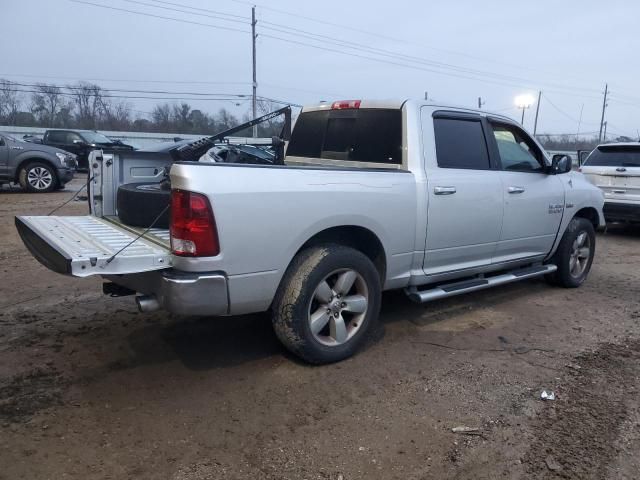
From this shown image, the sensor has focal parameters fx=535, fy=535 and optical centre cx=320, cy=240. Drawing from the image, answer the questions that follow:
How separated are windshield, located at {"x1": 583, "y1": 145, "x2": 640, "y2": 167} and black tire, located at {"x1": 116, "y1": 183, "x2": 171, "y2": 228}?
353 inches

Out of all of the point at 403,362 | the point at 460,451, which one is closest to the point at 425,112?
the point at 403,362

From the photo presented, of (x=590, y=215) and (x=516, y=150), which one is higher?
Answer: (x=516, y=150)

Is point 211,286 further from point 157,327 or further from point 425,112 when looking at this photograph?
point 425,112

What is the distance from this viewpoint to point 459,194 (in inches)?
173

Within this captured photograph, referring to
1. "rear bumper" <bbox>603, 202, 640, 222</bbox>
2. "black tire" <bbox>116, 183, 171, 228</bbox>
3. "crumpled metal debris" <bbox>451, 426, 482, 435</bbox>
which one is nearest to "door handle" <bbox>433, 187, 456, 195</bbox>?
"crumpled metal debris" <bbox>451, 426, 482, 435</bbox>

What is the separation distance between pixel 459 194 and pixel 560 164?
64.8 inches

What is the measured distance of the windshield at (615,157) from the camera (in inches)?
386

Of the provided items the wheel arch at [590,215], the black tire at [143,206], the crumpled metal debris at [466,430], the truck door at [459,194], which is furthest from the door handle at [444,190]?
the wheel arch at [590,215]

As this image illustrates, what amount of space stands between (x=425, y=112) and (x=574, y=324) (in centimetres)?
242

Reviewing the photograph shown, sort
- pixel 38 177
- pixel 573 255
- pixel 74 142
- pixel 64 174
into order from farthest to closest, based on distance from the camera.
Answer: pixel 74 142, pixel 64 174, pixel 38 177, pixel 573 255

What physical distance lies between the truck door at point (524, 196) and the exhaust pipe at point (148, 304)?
3193mm

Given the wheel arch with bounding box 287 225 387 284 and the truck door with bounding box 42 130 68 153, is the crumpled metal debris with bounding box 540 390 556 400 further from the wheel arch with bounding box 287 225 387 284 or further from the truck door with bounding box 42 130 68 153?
the truck door with bounding box 42 130 68 153

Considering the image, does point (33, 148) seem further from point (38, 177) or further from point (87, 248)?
point (87, 248)

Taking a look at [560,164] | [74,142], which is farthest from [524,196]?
[74,142]
